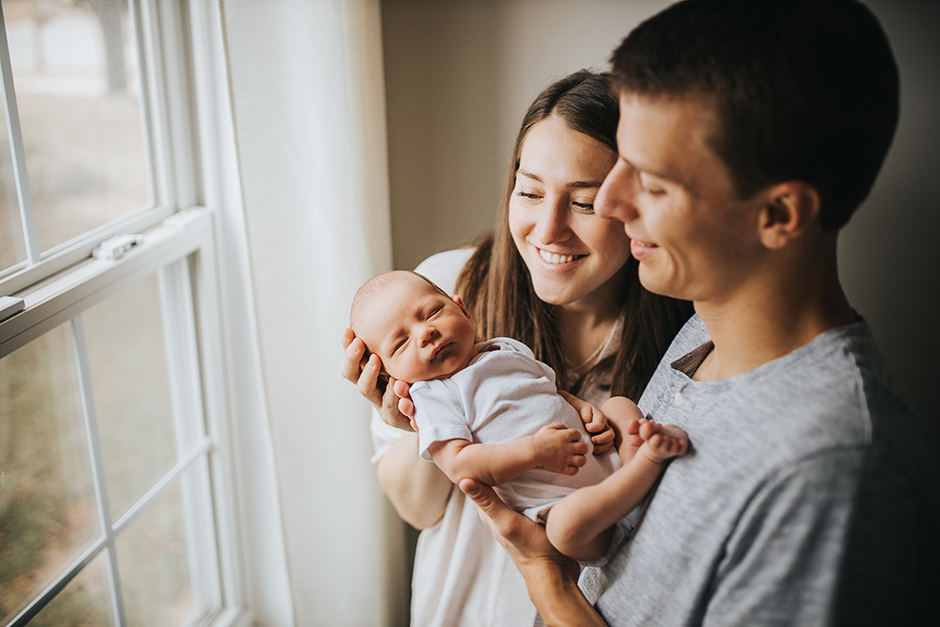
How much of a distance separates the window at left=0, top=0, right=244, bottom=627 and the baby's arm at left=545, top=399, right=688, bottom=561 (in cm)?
106

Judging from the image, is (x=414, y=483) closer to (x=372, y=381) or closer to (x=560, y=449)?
(x=372, y=381)

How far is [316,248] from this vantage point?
64.4 inches

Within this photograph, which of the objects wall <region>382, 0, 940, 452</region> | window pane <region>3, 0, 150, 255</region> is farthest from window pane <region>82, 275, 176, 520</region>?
wall <region>382, 0, 940, 452</region>

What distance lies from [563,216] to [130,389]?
130 centimetres

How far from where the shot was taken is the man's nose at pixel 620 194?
0.84 m

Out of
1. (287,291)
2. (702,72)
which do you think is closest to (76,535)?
(287,291)

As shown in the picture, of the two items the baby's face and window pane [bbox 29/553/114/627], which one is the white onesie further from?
window pane [bbox 29/553/114/627]

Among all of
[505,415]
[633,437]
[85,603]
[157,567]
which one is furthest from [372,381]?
[157,567]

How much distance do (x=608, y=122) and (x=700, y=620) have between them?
2.91 feet

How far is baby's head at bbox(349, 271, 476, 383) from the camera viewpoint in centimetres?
109

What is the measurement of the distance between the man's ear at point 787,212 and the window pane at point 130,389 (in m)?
1.51

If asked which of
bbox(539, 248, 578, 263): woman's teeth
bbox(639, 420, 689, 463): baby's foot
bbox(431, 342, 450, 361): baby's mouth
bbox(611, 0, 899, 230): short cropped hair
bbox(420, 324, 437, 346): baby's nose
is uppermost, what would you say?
bbox(611, 0, 899, 230): short cropped hair

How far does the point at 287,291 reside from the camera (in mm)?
1659

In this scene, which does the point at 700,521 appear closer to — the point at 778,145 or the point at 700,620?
the point at 700,620
